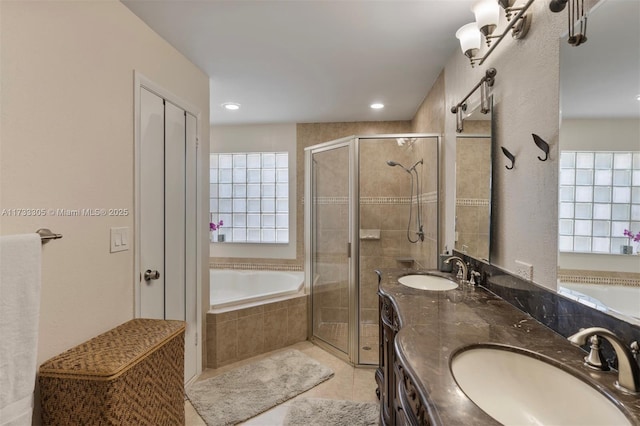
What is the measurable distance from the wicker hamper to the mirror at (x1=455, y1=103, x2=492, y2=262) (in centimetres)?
181

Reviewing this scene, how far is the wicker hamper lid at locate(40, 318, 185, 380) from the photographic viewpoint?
121cm

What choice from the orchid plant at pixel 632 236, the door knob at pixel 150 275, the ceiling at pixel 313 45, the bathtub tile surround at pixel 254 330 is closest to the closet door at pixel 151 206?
the door knob at pixel 150 275

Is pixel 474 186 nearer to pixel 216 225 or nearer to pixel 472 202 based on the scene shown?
pixel 472 202

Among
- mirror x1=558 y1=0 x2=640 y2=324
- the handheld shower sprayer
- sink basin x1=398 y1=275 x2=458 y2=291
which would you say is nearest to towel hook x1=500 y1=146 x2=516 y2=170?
mirror x1=558 y1=0 x2=640 y2=324

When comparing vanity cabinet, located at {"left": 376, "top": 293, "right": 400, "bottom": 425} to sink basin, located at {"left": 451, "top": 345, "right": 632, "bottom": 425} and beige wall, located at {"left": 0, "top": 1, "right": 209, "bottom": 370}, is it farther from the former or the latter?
beige wall, located at {"left": 0, "top": 1, "right": 209, "bottom": 370}

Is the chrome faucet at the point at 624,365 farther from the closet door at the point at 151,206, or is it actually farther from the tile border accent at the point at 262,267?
the tile border accent at the point at 262,267

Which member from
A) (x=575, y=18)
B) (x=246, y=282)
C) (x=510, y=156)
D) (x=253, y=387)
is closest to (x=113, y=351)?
(x=253, y=387)

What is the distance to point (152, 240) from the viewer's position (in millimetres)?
1988

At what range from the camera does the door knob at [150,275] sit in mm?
1918

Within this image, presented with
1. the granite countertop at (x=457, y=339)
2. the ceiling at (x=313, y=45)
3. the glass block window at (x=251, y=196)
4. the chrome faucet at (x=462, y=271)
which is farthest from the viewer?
the glass block window at (x=251, y=196)

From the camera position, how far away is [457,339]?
1009mm

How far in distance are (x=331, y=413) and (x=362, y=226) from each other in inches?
60.2

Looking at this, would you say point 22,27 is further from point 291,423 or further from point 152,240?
point 291,423

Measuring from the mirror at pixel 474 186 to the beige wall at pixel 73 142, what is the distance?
205cm
